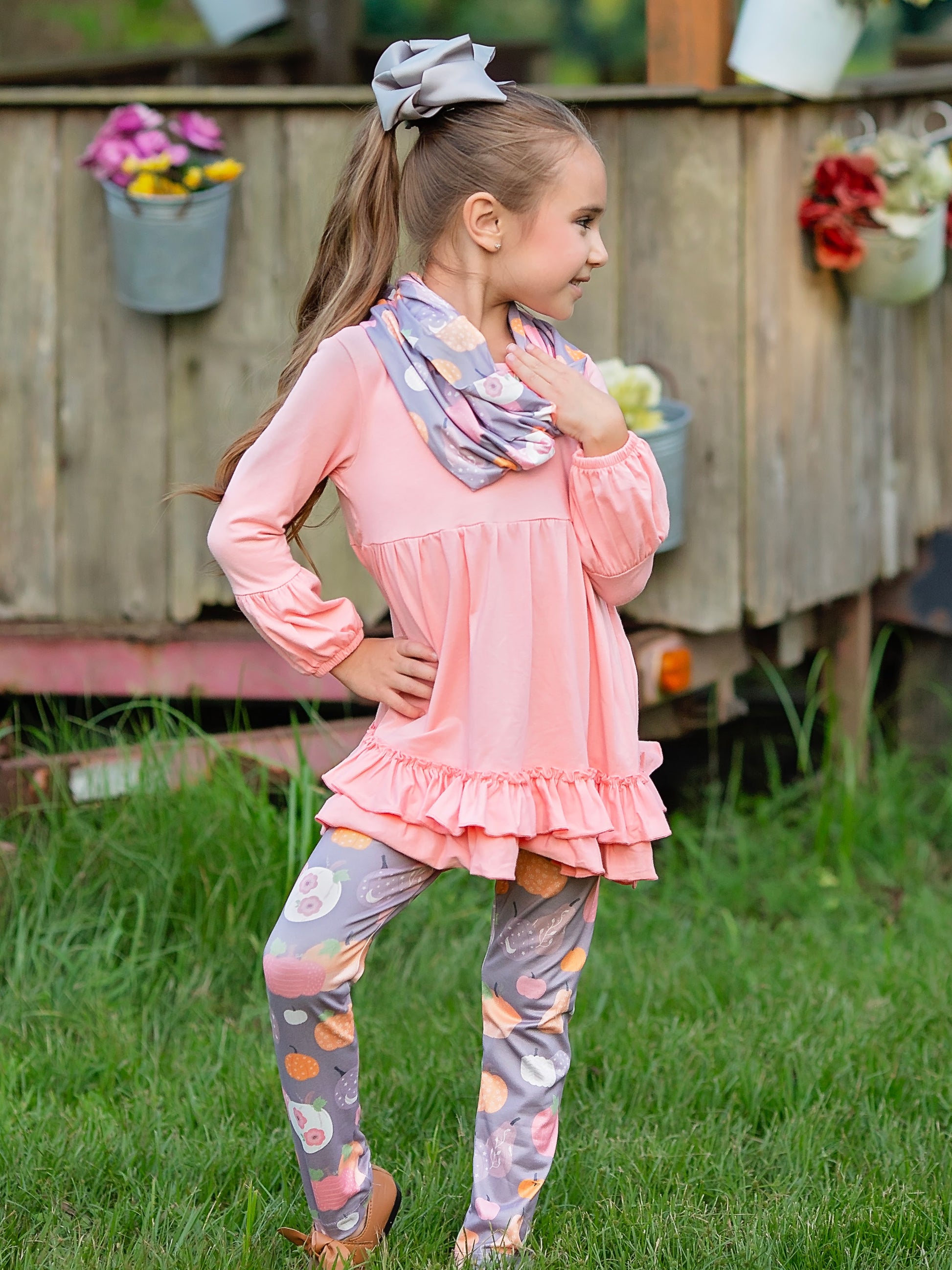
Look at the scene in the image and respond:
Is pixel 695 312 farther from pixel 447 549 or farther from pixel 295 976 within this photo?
pixel 295 976

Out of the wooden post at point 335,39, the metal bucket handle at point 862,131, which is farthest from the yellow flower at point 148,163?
the wooden post at point 335,39

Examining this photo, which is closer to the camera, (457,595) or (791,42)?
(457,595)

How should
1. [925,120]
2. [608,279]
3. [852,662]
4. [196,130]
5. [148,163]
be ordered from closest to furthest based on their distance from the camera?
[148,163] < [196,130] < [608,279] < [925,120] < [852,662]

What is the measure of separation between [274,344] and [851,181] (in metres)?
1.49

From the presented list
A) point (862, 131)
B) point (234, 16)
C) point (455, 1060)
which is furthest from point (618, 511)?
point (234, 16)

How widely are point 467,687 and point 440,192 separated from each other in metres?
0.65

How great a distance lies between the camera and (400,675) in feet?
6.54

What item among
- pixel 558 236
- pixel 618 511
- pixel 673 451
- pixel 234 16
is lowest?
pixel 618 511

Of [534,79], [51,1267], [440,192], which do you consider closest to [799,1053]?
[51,1267]

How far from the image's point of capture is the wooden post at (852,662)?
466cm

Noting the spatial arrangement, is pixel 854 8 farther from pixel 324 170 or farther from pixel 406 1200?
pixel 406 1200

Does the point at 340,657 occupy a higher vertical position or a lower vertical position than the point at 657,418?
lower

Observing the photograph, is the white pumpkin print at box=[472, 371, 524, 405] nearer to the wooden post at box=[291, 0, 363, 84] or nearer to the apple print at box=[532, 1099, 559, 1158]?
the apple print at box=[532, 1099, 559, 1158]

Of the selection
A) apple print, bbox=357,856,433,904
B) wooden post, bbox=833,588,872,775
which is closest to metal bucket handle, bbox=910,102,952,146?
wooden post, bbox=833,588,872,775
